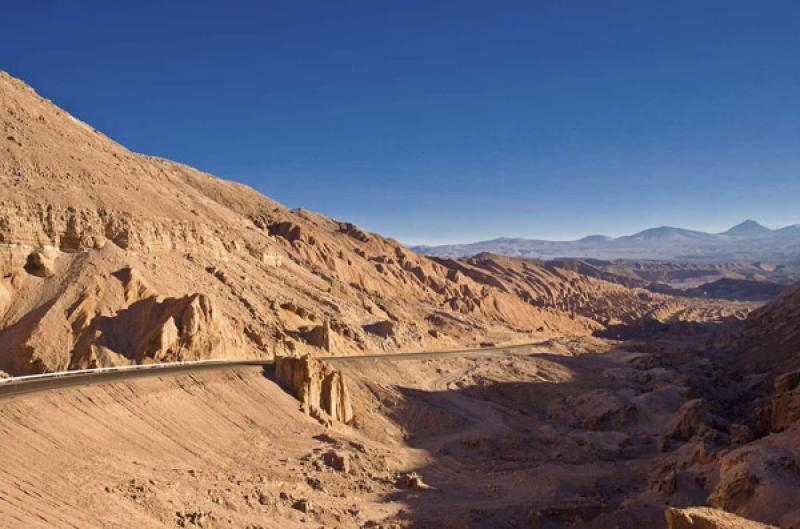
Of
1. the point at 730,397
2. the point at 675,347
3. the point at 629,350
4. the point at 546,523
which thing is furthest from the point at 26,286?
the point at 675,347

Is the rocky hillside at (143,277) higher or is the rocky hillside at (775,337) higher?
the rocky hillside at (143,277)

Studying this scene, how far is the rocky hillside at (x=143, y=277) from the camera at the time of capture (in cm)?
2597

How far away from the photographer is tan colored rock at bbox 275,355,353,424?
27.1 m

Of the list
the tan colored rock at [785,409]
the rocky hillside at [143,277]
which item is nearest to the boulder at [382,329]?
the rocky hillside at [143,277]

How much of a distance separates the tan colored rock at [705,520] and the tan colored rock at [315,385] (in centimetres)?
1667

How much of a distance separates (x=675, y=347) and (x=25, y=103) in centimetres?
6390

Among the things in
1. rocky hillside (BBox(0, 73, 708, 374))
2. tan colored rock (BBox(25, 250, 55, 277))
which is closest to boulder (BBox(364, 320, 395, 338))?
rocky hillside (BBox(0, 73, 708, 374))

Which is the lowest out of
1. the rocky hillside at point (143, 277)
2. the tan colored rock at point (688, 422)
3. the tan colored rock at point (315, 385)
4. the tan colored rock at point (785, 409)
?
the tan colored rock at point (688, 422)

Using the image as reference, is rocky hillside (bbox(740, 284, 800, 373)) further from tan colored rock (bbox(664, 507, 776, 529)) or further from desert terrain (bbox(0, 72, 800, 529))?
tan colored rock (bbox(664, 507, 776, 529))

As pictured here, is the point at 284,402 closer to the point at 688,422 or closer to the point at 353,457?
the point at 353,457

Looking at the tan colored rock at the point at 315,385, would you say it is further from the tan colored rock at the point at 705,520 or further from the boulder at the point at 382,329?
the boulder at the point at 382,329

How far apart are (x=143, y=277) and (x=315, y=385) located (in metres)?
10.8

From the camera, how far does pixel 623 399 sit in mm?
36594

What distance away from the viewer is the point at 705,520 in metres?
13.2
